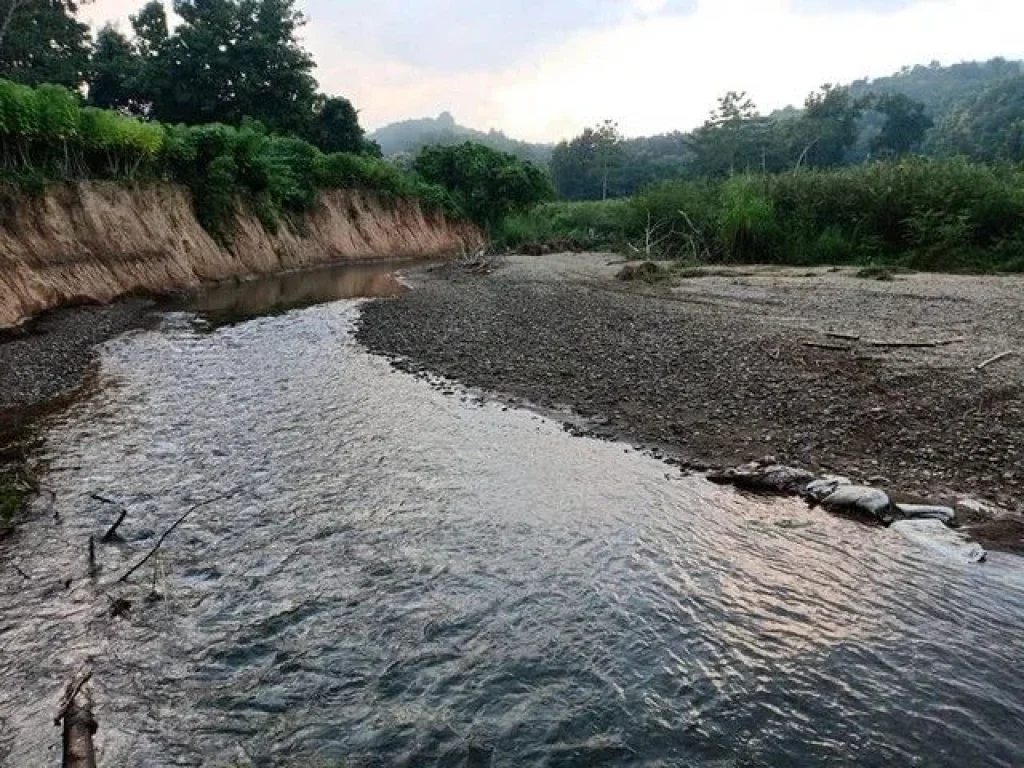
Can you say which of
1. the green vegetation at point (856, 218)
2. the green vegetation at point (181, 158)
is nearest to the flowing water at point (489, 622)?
the green vegetation at point (181, 158)

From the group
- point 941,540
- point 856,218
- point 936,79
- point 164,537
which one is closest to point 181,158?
point 164,537

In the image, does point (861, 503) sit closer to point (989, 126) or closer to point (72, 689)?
point (72, 689)

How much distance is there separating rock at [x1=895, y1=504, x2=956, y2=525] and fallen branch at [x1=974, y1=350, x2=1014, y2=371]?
358 cm

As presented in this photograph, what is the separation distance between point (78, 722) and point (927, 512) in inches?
247

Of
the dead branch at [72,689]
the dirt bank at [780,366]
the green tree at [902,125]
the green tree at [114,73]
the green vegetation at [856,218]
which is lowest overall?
the dead branch at [72,689]

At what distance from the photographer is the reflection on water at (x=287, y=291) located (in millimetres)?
19422

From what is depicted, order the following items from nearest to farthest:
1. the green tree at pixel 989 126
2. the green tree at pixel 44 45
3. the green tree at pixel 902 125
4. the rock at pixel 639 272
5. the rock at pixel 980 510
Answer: the rock at pixel 980 510, the rock at pixel 639 272, the green tree at pixel 44 45, the green tree at pixel 989 126, the green tree at pixel 902 125

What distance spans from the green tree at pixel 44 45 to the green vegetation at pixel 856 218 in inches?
1465

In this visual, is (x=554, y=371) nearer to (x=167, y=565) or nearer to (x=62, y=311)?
(x=167, y=565)

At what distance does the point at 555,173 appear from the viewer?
98.8 meters

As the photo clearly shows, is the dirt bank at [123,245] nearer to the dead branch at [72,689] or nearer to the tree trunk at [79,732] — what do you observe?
the dead branch at [72,689]

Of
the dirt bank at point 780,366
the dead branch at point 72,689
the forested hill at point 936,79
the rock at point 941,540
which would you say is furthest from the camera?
the forested hill at point 936,79

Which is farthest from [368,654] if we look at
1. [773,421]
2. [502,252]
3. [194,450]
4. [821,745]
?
[502,252]

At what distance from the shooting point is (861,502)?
5.90 m
